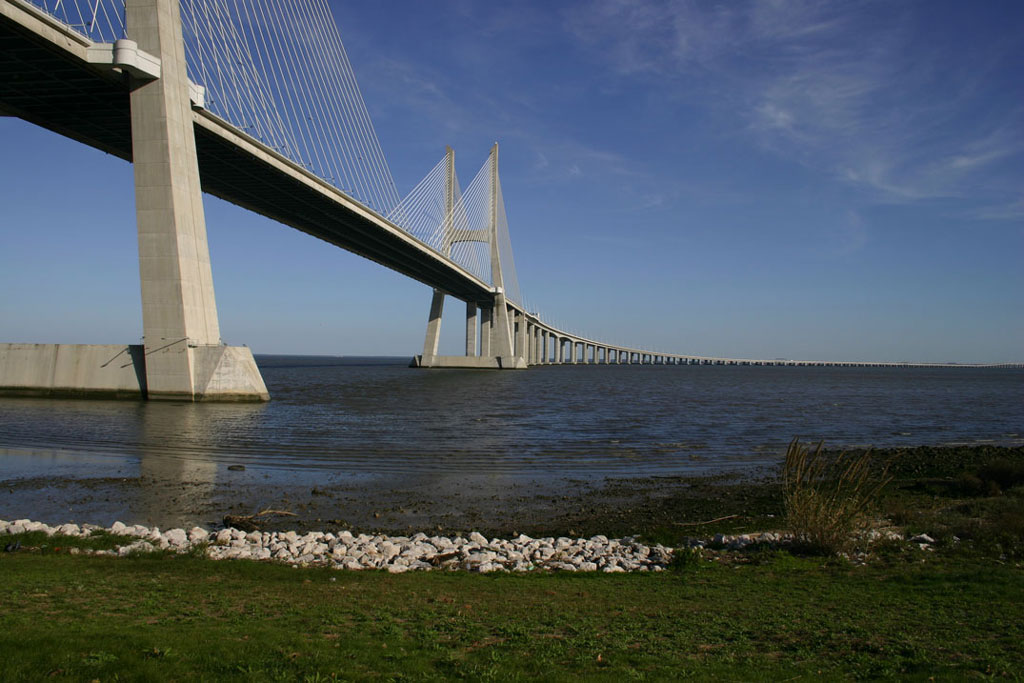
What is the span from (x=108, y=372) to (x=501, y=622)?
31.5 metres

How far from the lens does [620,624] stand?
5.73 m

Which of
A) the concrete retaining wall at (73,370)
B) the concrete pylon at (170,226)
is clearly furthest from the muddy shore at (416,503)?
the concrete retaining wall at (73,370)

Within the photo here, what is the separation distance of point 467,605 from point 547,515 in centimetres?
566

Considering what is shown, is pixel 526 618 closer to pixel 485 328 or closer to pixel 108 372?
pixel 108 372

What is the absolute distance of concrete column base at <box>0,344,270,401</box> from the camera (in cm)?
3033

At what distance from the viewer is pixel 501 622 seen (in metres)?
5.72

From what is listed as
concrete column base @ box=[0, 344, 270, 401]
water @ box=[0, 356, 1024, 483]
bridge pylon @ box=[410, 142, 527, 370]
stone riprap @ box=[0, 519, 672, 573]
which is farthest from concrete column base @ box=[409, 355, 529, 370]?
stone riprap @ box=[0, 519, 672, 573]

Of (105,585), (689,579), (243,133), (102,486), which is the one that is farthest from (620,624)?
(243,133)

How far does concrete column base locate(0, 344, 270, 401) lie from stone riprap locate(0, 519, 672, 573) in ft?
71.6

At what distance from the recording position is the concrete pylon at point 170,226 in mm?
28609

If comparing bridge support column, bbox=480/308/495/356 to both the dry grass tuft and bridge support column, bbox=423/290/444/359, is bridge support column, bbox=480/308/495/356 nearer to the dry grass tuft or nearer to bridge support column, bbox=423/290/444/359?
bridge support column, bbox=423/290/444/359

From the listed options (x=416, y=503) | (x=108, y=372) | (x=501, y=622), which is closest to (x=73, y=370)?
(x=108, y=372)

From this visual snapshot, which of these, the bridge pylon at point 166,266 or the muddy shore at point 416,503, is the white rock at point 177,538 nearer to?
the muddy shore at point 416,503

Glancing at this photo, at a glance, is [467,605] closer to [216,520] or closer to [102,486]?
[216,520]
